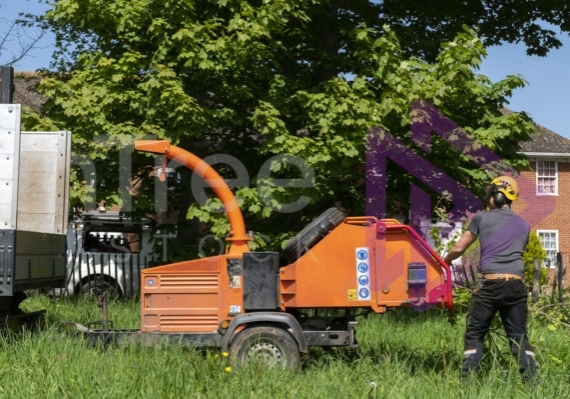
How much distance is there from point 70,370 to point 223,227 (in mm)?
6812

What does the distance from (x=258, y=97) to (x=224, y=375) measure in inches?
325

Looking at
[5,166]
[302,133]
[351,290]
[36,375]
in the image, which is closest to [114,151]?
[302,133]

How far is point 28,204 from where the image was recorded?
8797 mm

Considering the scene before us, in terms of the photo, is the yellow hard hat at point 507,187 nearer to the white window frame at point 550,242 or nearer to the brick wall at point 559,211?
the brick wall at point 559,211

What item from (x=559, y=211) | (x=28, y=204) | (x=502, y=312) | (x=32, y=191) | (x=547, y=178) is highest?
(x=547, y=178)

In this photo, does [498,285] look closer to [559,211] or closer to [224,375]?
[224,375]

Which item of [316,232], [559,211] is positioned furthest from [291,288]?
[559,211]

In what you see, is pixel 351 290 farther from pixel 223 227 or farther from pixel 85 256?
pixel 85 256

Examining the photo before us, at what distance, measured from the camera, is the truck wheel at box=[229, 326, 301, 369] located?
8.01 metres

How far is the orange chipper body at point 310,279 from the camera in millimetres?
8070

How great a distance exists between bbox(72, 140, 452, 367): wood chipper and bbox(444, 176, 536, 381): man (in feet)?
2.16

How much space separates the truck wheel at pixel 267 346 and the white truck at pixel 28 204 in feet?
7.13

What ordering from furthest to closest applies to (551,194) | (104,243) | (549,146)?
(549,146) → (551,194) → (104,243)

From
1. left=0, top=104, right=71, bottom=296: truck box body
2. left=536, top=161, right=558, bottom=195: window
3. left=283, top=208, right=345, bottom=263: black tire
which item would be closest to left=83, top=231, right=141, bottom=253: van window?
left=0, top=104, right=71, bottom=296: truck box body
